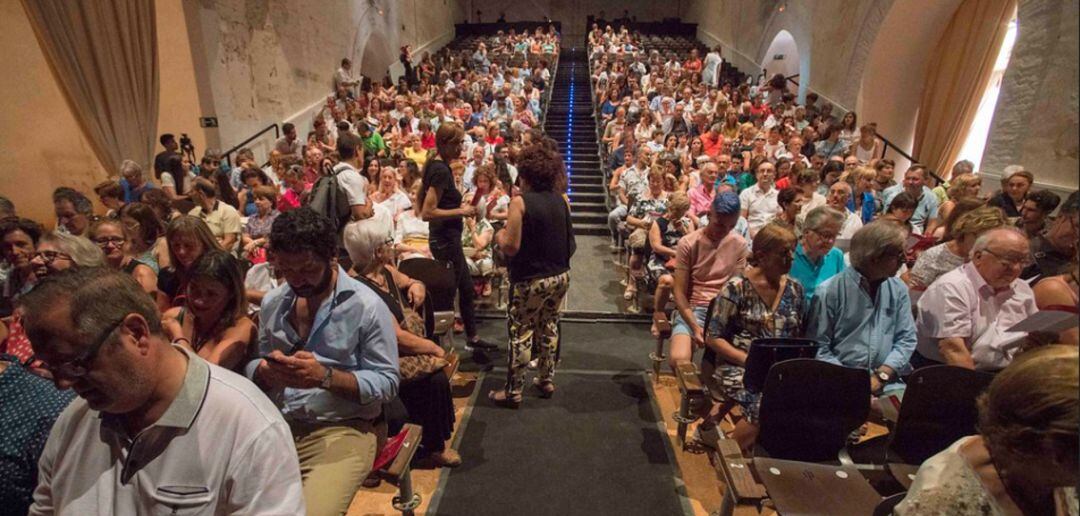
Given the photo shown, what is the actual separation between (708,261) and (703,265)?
1.6 inches

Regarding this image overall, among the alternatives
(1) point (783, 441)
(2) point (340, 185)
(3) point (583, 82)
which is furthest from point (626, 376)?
(3) point (583, 82)

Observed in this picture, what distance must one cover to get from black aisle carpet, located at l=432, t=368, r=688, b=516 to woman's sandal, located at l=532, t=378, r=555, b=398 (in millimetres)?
50

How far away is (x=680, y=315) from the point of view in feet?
10.3

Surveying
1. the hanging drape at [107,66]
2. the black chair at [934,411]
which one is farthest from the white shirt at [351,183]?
the hanging drape at [107,66]

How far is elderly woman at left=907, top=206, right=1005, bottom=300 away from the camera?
263 centimetres

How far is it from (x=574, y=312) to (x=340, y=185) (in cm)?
261

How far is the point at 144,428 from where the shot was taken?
1.08 m

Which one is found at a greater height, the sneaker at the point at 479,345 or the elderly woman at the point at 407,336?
the elderly woman at the point at 407,336

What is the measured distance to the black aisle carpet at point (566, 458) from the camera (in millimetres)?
2594

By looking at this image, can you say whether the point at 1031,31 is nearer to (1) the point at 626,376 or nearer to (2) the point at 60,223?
(1) the point at 626,376

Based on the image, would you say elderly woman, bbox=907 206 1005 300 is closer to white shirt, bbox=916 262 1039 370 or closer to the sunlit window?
white shirt, bbox=916 262 1039 370

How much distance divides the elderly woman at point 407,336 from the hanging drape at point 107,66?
648 centimetres

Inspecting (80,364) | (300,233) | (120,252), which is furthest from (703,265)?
(120,252)

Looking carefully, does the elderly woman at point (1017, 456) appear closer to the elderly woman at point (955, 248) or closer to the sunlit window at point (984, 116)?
the elderly woman at point (955, 248)
